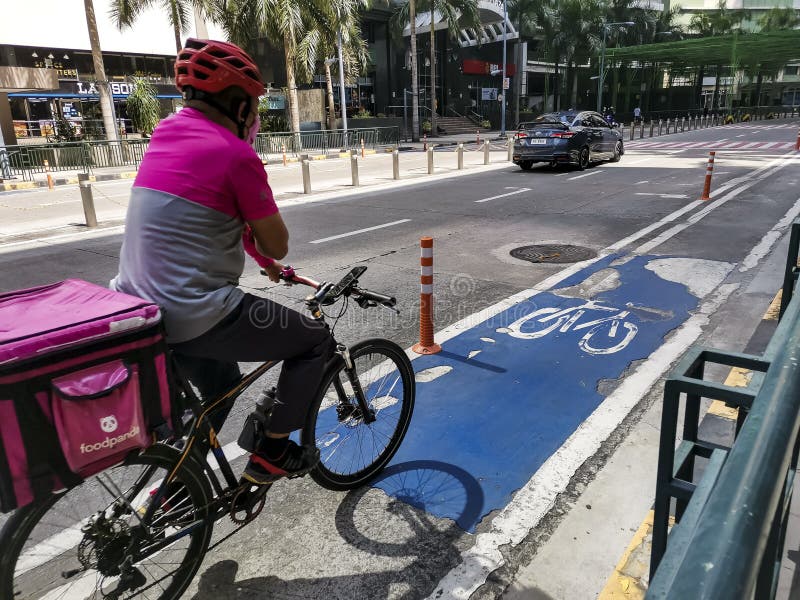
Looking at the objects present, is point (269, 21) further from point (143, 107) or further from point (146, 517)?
point (146, 517)

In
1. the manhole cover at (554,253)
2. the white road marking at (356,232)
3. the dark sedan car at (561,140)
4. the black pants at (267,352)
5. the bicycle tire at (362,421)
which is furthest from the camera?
Result: the dark sedan car at (561,140)

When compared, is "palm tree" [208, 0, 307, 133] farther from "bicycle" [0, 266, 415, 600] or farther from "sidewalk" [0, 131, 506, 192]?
"bicycle" [0, 266, 415, 600]

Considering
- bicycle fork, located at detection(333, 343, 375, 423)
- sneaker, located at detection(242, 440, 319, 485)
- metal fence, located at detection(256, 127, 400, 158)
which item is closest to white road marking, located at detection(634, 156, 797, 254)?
bicycle fork, located at detection(333, 343, 375, 423)

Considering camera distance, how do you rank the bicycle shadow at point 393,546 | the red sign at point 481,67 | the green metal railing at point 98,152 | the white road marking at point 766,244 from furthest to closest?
the red sign at point 481,67, the green metal railing at point 98,152, the white road marking at point 766,244, the bicycle shadow at point 393,546

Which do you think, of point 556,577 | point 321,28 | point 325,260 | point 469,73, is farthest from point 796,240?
point 469,73

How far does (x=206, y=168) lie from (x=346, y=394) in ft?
4.87

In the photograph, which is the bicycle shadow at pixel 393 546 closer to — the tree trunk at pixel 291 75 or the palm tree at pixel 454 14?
the tree trunk at pixel 291 75

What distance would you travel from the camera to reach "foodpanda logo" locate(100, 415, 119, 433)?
6.42 ft

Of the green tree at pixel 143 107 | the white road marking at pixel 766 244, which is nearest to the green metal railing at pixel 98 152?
the green tree at pixel 143 107

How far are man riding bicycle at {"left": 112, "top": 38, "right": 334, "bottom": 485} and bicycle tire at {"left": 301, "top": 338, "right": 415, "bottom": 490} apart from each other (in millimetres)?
688

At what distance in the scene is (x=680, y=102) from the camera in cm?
7731

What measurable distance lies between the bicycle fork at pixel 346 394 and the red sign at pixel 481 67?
49460 millimetres

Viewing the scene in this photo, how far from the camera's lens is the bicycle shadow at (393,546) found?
2.72 m

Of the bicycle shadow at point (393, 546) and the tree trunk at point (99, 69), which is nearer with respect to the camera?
the bicycle shadow at point (393, 546)
